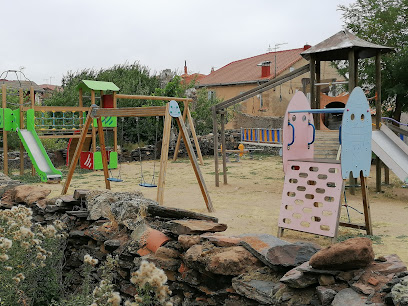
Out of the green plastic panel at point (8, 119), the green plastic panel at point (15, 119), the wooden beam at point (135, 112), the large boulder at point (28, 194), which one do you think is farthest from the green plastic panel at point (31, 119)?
the large boulder at point (28, 194)

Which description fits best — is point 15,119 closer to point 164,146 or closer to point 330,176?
point 164,146

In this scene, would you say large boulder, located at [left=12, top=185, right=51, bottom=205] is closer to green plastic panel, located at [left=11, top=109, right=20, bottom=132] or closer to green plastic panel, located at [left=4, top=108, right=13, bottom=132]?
green plastic panel, located at [left=11, top=109, right=20, bottom=132]

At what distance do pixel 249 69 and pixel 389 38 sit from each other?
20.0 meters

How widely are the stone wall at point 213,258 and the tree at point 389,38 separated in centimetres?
1161

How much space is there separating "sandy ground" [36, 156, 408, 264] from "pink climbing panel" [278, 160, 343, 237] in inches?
11.8

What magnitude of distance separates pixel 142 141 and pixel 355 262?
68.2 ft

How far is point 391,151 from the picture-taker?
33.0ft

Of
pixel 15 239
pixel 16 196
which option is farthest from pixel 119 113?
pixel 15 239

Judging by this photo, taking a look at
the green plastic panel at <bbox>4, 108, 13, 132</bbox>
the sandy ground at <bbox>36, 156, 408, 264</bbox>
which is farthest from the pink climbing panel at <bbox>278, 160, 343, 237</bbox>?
the green plastic panel at <bbox>4, 108, 13, 132</bbox>

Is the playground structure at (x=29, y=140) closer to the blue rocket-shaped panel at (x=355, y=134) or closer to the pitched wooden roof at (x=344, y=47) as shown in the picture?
the pitched wooden roof at (x=344, y=47)

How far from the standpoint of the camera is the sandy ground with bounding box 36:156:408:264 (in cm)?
644

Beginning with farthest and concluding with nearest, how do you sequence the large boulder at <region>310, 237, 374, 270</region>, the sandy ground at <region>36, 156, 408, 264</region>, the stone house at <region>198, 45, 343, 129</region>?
the stone house at <region>198, 45, 343, 129</region> → the sandy ground at <region>36, 156, 408, 264</region> → the large boulder at <region>310, 237, 374, 270</region>

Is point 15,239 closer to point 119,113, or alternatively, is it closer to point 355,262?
point 355,262

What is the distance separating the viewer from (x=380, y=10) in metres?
16.2
